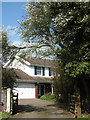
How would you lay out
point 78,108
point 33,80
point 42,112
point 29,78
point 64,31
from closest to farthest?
point 78,108 → point 64,31 → point 42,112 → point 33,80 → point 29,78

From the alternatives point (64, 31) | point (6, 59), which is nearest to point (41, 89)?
point (6, 59)

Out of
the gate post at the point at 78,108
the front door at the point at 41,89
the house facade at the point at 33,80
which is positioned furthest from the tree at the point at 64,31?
the front door at the point at 41,89

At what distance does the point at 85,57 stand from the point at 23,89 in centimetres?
1759

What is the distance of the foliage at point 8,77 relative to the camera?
11773 millimetres

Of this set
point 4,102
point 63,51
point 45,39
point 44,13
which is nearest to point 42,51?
point 45,39

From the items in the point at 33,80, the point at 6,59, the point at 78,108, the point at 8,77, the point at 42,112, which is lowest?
the point at 42,112

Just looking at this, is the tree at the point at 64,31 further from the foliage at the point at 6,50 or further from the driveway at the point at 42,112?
the driveway at the point at 42,112

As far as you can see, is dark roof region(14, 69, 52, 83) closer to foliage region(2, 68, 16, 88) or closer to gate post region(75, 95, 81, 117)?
foliage region(2, 68, 16, 88)

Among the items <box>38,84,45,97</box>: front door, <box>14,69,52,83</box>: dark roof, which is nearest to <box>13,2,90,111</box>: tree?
<box>14,69,52,83</box>: dark roof

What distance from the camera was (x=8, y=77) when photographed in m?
12.0

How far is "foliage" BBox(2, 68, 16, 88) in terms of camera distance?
464 inches

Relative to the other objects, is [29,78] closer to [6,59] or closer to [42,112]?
[42,112]

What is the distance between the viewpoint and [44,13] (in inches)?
405

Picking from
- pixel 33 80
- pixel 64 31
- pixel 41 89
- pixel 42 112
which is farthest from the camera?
pixel 41 89
